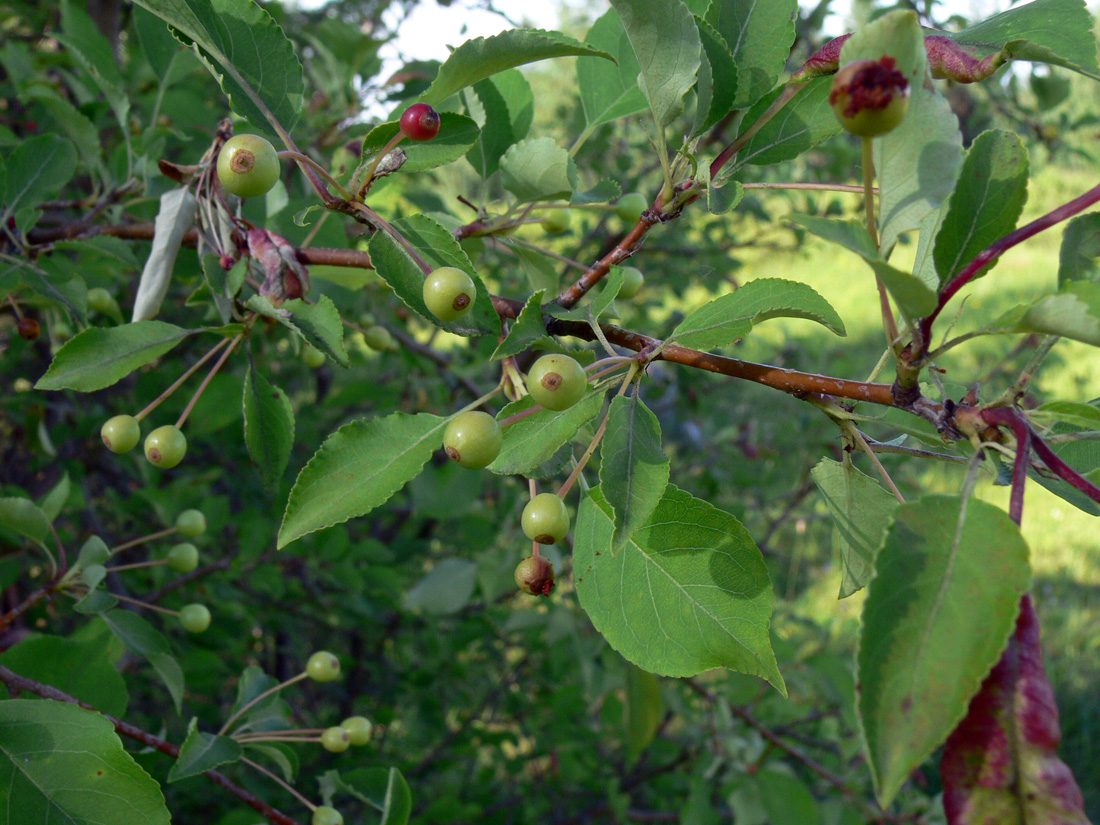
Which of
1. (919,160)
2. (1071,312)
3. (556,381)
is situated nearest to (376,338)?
(556,381)

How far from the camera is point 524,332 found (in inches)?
30.2

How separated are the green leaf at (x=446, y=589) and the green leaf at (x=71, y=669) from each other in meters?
0.87

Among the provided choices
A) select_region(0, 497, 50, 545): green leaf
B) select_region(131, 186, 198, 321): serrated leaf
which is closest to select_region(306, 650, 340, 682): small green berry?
select_region(0, 497, 50, 545): green leaf

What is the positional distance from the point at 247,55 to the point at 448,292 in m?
0.34

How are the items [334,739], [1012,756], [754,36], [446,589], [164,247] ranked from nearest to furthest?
1. [1012,756]
2. [754,36]
3. [164,247]
4. [334,739]
5. [446,589]

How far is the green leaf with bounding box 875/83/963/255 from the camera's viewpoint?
61cm

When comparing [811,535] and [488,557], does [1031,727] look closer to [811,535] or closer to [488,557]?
[488,557]

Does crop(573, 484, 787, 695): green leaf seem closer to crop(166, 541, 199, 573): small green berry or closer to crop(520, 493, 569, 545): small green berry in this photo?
crop(520, 493, 569, 545): small green berry

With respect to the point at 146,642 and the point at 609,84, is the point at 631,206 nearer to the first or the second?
the point at 609,84

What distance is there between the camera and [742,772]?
2.02 m

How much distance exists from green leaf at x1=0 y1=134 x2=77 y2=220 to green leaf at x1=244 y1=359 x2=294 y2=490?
1.64ft

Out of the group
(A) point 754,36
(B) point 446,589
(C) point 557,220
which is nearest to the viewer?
(A) point 754,36

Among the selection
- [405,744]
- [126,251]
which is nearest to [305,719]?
[405,744]

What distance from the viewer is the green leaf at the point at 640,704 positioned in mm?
1495
